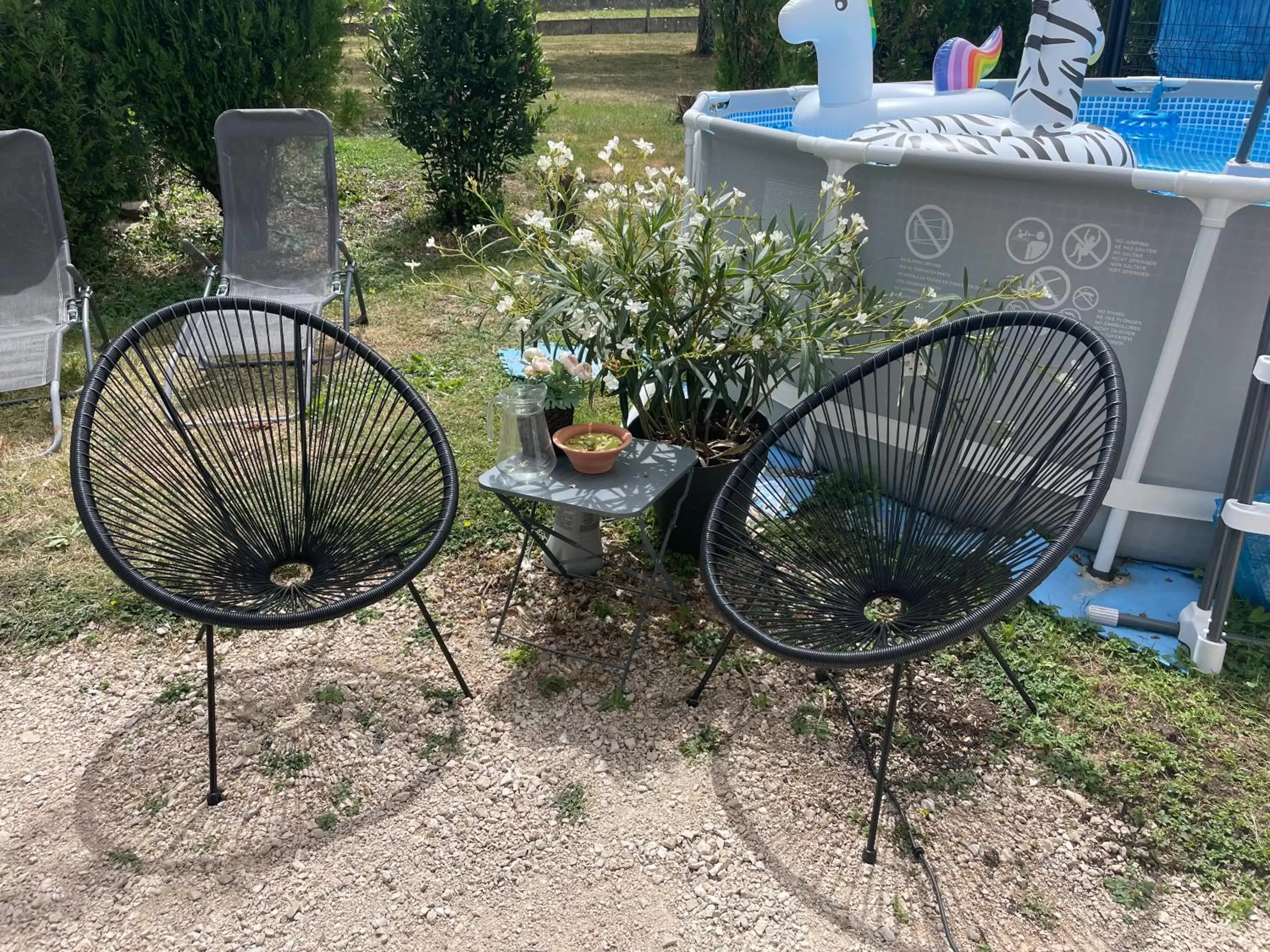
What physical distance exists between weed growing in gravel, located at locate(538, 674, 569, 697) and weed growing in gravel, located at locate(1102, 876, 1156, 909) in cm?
140

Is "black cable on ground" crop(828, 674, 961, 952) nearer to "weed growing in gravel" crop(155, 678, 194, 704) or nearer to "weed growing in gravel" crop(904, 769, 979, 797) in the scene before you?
"weed growing in gravel" crop(904, 769, 979, 797)

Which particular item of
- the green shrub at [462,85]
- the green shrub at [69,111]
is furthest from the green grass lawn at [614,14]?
the green shrub at [69,111]

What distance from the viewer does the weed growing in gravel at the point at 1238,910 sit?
75.7 inches

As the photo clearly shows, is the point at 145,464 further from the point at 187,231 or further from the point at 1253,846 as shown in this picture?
the point at 187,231

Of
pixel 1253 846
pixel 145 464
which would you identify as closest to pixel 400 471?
pixel 145 464

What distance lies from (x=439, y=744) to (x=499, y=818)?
310mm

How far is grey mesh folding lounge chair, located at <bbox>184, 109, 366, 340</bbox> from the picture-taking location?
4.79m

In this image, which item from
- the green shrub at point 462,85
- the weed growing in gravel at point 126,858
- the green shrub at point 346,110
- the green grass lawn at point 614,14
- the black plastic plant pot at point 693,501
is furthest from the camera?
the green grass lawn at point 614,14

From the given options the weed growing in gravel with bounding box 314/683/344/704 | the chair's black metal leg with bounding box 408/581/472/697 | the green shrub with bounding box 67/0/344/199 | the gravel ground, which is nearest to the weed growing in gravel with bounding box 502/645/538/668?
the gravel ground

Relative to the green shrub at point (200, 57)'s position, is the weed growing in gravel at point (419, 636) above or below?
below

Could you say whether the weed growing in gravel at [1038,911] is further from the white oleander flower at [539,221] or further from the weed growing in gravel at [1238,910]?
the white oleander flower at [539,221]

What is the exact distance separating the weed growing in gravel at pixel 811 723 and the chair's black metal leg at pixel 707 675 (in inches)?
10.1

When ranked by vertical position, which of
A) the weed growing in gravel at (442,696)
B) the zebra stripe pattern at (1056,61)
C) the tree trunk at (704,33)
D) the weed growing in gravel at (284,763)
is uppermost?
the tree trunk at (704,33)

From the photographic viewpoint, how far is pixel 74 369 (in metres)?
4.48
